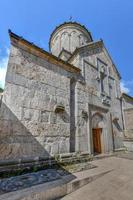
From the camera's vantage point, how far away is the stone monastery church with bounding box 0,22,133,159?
4.34 m

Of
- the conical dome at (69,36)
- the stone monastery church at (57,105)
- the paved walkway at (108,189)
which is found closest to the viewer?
the paved walkway at (108,189)

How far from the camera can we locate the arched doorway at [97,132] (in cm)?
736

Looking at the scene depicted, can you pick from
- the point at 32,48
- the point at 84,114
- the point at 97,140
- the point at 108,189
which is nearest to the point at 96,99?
the point at 84,114

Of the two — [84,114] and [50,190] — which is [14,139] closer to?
[50,190]

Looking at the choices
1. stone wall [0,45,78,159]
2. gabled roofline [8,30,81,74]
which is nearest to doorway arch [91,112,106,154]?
stone wall [0,45,78,159]

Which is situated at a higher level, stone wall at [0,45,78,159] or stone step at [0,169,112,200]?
stone wall at [0,45,78,159]

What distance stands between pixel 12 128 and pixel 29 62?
9.94ft

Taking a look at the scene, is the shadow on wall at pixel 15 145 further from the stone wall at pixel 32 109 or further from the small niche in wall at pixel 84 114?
the small niche in wall at pixel 84 114

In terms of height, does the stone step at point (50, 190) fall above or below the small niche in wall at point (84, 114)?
below

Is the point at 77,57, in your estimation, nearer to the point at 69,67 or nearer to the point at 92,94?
the point at 69,67

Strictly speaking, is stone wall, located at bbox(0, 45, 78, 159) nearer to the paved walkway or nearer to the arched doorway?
the paved walkway

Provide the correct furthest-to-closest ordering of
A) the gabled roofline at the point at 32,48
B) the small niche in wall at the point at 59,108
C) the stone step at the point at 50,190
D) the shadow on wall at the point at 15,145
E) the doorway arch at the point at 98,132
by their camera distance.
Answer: the doorway arch at the point at 98,132, the small niche in wall at the point at 59,108, the gabled roofline at the point at 32,48, the shadow on wall at the point at 15,145, the stone step at the point at 50,190

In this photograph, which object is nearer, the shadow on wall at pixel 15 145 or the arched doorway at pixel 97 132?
the shadow on wall at pixel 15 145

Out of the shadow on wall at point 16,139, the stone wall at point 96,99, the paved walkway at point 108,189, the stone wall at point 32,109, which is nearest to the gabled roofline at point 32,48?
the stone wall at point 32,109
